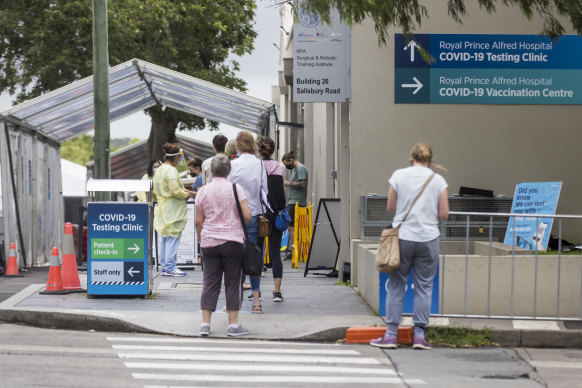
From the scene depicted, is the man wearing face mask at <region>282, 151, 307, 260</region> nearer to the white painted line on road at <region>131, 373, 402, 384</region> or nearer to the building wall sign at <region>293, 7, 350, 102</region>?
the building wall sign at <region>293, 7, 350, 102</region>

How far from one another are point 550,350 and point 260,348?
8.69 ft

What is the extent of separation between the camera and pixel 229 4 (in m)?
32.2

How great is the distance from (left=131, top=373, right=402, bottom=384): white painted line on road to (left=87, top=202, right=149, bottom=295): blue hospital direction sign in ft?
13.0

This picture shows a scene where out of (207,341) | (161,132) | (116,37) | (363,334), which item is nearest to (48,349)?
(207,341)

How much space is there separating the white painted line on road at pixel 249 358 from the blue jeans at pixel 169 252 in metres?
6.00

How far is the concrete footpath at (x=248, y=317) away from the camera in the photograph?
9.02 meters

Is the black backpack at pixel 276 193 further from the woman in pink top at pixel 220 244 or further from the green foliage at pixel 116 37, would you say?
the green foliage at pixel 116 37

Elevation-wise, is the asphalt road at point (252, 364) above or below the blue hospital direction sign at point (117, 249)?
below

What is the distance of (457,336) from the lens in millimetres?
9000

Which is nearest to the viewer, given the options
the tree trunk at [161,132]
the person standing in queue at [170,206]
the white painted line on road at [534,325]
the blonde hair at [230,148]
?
the white painted line on road at [534,325]

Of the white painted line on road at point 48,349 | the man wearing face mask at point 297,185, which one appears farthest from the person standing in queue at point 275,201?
the man wearing face mask at point 297,185

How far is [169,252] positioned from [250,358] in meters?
6.25

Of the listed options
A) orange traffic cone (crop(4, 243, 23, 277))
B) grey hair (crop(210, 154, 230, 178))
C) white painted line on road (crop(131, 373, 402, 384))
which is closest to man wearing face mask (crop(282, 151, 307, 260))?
orange traffic cone (crop(4, 243, 23, 277))

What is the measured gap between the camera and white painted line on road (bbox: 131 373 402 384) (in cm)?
698
